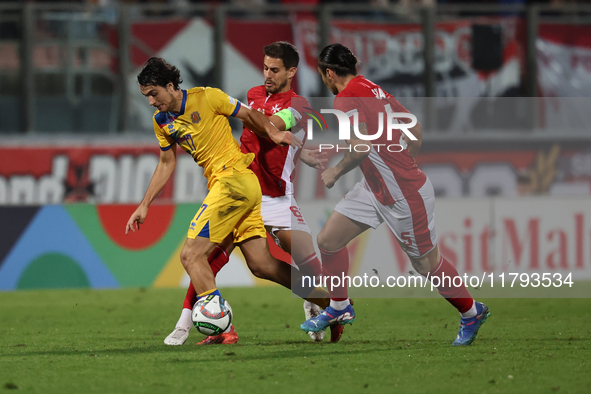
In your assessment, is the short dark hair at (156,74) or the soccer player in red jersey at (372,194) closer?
the short dark hair at (156,74)

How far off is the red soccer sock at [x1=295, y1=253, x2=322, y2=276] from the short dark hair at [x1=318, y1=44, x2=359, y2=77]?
1.45m

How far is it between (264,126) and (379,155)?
0.95 meters

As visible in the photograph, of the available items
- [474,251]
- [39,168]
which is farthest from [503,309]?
[39,168]

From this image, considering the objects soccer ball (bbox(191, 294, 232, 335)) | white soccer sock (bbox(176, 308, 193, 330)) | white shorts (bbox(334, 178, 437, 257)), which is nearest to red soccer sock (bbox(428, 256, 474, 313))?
white shorts (bbox(334, 178, 437, 257))

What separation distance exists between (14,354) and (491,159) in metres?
9.07

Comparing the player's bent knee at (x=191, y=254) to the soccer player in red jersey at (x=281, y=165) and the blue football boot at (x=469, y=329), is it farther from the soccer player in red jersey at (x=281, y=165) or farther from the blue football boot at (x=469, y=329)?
the blue football boot at (x=469, y=329)

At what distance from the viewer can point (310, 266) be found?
646 cm

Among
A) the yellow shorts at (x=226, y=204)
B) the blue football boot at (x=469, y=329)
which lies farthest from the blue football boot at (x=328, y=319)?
the yellow shorts at (x=226, y=204)

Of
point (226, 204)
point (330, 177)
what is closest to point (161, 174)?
point (226, 204)

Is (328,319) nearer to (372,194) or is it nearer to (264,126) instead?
(372,194)

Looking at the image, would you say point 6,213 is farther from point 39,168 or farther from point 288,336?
point 288,336

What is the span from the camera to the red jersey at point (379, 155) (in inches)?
241

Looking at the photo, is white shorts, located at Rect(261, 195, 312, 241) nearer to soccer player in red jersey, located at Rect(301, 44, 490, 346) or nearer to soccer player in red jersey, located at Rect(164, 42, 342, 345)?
soccer player in red jersey, located at Rect(164, 42, 342, 345)

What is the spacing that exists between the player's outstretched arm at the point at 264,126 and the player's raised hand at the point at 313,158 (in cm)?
54
